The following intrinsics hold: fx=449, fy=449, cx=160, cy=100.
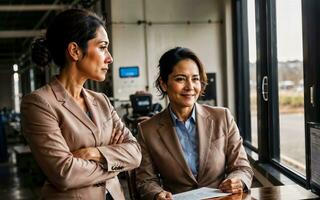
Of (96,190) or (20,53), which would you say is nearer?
(96,190)

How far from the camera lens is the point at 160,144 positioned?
2070 mm

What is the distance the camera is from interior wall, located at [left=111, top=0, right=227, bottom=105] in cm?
596

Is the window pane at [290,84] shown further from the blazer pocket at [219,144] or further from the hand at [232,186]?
the hand at [232,186]

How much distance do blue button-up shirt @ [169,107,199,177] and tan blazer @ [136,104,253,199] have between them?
0.08 feet

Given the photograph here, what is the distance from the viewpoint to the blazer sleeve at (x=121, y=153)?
167cm

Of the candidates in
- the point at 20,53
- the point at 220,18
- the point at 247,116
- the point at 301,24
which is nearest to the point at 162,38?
the point at 220,18

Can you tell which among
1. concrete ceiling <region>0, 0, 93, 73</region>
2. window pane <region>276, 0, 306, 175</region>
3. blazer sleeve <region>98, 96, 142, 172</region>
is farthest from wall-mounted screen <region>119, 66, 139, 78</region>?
blazer sleeve <region>98, 96, 142, 172</region>

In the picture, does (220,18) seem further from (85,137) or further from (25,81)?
(25,81)

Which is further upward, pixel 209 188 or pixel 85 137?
pixel 85 137

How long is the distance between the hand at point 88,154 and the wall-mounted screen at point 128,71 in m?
4.36

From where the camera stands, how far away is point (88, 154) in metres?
1.62

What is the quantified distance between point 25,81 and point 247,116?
14.4m

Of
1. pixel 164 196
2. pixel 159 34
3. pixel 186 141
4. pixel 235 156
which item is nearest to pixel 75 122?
pixel 164 196

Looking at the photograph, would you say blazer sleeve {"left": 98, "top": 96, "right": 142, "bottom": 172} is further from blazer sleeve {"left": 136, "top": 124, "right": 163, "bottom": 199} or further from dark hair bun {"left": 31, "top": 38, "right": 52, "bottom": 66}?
dark hair bun {"left": 31, "top": 38, "right": 52, "bottom": 66}
